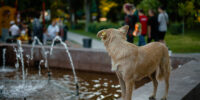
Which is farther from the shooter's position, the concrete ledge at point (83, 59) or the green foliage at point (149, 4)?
the concrete ledge at point (83, 59)

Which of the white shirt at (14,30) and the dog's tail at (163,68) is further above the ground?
the dog's tail at (163,68)

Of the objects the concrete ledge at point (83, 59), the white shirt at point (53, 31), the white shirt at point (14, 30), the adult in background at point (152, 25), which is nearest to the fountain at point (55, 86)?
the concrete ledge at point (83, 59)

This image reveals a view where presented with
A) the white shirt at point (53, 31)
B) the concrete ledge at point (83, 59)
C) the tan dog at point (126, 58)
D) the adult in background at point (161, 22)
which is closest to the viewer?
the tan dog at point (126, 58)

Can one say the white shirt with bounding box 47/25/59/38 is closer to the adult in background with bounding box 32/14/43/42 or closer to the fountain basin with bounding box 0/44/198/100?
the adult in background with bounding box 32/14/43/42

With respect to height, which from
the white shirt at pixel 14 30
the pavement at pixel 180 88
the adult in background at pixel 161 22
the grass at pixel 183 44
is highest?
the adult in background at pixel 161 22

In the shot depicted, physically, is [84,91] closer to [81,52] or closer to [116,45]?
[81,52]

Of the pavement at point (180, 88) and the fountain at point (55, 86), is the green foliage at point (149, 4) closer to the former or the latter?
the pavement at point (180, 88)

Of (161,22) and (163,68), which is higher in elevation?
(163,68)

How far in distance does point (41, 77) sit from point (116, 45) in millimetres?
6281

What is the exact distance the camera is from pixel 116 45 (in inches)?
154

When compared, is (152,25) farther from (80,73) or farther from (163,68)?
(163,68)

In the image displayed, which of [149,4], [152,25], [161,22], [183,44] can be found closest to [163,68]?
[149,4]

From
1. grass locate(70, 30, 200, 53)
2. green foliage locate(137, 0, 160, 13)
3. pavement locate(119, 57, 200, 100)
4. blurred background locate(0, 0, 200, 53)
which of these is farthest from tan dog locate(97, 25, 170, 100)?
grass locate(70, 30, 200, 53)

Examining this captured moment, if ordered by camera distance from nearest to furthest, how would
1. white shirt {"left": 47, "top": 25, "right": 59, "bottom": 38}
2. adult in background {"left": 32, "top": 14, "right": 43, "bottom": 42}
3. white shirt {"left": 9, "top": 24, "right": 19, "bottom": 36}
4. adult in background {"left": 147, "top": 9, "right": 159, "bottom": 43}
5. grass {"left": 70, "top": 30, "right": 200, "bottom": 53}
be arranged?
adult in background {"left": 147, "top": 9, "right": 159, "bottom": 43} → adult in background {"left": 32, "top": 14, "right": 43, "bottom": 42} → grass {"left": 70, "top": 30, "right": 200, "bottom": 53} → white shirt {"left": 47, "top": 25, "right": 59, "bottom": 38} → white shirt {"left": 9, "top": 24, "right": 19, "bottom": 36}
